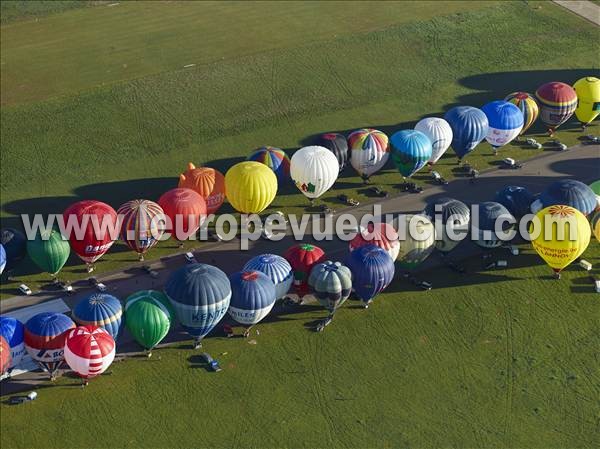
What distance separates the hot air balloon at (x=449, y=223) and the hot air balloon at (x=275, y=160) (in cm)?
1477

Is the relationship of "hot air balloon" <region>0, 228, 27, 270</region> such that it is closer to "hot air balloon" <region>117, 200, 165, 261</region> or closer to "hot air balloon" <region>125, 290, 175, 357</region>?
"hot air balloon" <region>117, 200, 165, 261</region>

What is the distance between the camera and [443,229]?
216 feet

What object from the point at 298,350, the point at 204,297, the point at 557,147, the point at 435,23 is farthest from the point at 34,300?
the point at 435,23

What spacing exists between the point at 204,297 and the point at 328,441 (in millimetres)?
12977

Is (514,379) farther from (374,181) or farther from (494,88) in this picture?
(494,88)

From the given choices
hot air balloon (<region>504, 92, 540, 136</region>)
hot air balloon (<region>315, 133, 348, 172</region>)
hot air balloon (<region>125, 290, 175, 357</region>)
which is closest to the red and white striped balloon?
hot air balloon (<region>125, 290, 175, 357</region>)

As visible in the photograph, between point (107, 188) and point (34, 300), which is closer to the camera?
point (34, 300)

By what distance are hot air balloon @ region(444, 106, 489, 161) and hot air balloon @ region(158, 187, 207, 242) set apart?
26199mm

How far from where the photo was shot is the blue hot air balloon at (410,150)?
245ft

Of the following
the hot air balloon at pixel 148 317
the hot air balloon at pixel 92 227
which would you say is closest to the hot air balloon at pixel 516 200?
the hot air balloon at pixel 148 317

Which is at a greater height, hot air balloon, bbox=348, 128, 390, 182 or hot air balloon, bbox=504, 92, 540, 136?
hot air balloon, bbox=504, 92, 540, 136

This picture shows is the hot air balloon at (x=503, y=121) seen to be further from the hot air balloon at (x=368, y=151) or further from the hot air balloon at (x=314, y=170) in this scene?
the hot air balloon at (x=314, y=170)

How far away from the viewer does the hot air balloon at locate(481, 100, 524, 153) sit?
79.1 meters

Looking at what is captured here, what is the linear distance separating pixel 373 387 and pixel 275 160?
2553 cm
